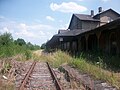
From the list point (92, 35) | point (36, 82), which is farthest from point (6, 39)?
point (36, 82)

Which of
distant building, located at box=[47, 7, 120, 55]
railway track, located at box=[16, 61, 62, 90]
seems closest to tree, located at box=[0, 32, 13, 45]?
distant building, located at box=[47, 7, 120, 55]

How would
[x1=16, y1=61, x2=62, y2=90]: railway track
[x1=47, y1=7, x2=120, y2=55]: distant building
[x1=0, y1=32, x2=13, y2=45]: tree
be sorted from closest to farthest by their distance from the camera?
[x1=16, y1=61, x2=62, y2=90]: railway track
[x1=47, y1=7, x2=120, y2=55]: distant building
[x1=0, y1=32, x2=13, y2=45]: tree

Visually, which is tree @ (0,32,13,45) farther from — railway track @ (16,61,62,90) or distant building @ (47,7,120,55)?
railway track @ (16,61,62,90)

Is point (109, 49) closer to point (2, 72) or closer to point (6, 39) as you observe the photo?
point (2, 72)

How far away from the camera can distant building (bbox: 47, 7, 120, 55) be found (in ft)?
59.2

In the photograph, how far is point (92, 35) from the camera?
26.4 metres

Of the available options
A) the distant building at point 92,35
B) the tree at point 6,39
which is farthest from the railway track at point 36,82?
the tree at point 6,39

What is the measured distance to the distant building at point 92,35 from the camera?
18.0m

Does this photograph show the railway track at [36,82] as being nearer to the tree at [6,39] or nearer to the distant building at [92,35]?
the distant building at [92,35]

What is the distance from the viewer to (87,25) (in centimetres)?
4497

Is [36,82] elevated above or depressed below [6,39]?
below

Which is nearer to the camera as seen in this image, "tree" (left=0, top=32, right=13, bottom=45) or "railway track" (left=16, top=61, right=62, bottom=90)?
"railway track" (left=16, top=61, right=62, bottom=90)

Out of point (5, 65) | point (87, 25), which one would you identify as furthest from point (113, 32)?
point (87, 25)

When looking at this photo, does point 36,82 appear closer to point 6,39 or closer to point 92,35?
point 92,35
